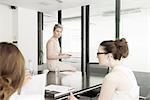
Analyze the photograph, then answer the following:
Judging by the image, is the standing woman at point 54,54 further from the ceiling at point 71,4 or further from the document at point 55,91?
the ceiling at point 71,4

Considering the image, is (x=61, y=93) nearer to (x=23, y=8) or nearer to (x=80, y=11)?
(x=23, y=8)

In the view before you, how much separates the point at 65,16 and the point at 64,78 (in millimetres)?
2893

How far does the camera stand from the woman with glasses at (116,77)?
4.88 feet

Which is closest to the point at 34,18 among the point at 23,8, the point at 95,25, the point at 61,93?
the point at 23,8

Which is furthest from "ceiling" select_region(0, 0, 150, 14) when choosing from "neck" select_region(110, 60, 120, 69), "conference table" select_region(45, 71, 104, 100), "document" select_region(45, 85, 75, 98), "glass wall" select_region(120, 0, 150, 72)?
"neck" select_region(110, 60, 120, 69)

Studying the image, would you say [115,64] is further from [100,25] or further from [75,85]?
[100,25]

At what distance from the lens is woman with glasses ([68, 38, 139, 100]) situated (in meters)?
1.49

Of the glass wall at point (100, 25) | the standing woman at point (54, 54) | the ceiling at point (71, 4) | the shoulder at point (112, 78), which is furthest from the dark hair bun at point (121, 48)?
the glass wall at point (100, 25)

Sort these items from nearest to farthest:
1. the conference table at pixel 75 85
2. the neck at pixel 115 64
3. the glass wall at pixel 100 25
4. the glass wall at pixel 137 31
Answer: the neck at pixel 115 64, the conference table at pixel 75 85, the glass wall at pixel 137 31, the glass wall at pixel 100 25

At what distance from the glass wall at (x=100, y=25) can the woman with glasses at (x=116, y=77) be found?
3.03 meters

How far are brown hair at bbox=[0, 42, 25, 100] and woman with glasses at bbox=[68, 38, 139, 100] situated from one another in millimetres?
781

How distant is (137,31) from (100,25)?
0.89m

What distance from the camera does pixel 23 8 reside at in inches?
155

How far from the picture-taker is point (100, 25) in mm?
5082
